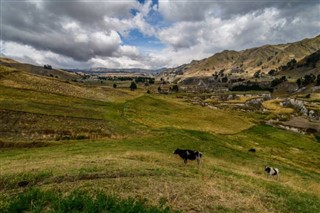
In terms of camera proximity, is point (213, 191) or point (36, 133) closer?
point (213, 191)

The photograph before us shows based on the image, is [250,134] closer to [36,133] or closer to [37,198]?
[36,133]

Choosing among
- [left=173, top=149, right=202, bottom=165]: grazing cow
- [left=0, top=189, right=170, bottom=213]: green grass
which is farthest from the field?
[left=173, top=149, right=202, bottom=165]: grazing cow

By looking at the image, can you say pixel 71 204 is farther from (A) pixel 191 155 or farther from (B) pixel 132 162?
(A) pixel 191 155

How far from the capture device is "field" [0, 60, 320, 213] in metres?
15.6

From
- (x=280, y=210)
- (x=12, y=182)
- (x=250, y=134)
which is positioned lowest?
(x=250, y=134)

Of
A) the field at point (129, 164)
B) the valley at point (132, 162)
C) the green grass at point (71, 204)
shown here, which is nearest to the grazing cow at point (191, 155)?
the valley at point (132, 162)

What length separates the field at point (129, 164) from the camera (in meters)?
15.6

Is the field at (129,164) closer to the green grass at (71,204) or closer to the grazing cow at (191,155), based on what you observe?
the green grass at (71,204)

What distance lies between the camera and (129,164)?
88.7ft

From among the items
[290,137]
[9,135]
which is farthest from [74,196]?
[290,137]

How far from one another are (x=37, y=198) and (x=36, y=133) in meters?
44.8

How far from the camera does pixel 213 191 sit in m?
18.4

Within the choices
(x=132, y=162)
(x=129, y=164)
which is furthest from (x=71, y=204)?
(x=132, y=162)

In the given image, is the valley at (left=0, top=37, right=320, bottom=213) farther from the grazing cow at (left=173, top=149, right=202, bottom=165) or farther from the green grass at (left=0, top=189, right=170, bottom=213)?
the grazing cow at (left=173, top=149, right=202, bottom=165)
